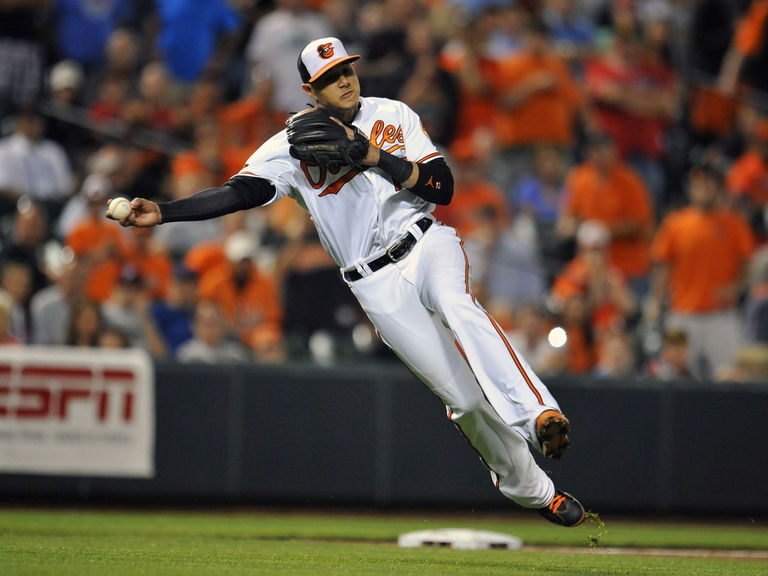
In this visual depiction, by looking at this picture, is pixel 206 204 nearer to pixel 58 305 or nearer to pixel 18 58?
pixel 58 305

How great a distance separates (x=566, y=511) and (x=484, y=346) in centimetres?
93

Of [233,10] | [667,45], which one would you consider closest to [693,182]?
[667,45]

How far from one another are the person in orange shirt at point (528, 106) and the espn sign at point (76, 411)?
15.6ft

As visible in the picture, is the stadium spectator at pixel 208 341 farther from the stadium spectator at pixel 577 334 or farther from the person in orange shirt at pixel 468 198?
the stadium spectator at pixel 577 334

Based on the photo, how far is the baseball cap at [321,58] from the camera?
6.05 meters

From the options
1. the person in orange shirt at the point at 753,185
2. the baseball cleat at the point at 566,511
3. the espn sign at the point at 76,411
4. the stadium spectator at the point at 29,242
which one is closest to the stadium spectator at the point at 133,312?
the espn sign at the point at 76,411

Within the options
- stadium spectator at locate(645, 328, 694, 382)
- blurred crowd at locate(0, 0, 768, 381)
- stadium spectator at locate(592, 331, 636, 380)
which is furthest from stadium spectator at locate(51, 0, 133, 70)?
stadium spectator at locate(645, 328, 694, 382)

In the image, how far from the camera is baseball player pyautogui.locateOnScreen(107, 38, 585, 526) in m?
5.86

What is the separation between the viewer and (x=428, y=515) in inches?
386

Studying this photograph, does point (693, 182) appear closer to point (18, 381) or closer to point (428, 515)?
point (428, 515)

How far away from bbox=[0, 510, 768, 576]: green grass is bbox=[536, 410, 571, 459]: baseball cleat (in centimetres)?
61

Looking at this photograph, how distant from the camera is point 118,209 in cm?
556

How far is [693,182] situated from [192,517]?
5493 millimetres

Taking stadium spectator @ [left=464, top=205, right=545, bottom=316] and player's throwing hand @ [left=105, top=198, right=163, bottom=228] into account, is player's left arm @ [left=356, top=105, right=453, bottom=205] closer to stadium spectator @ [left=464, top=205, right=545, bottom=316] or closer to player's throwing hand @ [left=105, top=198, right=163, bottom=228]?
player's throwing hand @ [left=105, top=198, right=163, bottom=228]
